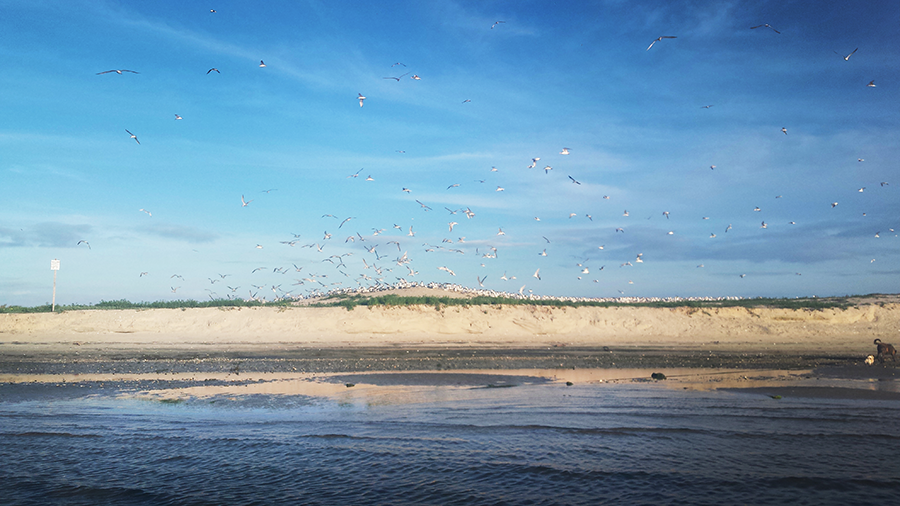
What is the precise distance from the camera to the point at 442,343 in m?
32.7

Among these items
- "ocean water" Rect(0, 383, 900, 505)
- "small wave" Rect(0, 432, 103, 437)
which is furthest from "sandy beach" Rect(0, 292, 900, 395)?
"small wave" Rect(0, 432, 103, 437)

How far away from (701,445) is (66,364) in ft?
82.5

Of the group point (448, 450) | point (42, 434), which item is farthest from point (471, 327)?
point (42, 434)

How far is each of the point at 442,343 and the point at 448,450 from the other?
23029 millimetres

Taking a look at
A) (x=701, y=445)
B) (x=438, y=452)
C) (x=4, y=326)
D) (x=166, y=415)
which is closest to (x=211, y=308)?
(x=4, y=326)

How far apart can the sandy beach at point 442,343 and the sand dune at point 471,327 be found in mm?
113

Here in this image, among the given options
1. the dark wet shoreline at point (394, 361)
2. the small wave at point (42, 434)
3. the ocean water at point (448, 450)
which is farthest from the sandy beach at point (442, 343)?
the small wave at point (42, 434)

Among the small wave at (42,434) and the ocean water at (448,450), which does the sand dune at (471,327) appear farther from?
the small wave at (42,434)

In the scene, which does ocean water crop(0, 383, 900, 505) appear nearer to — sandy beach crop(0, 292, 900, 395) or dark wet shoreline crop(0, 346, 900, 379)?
sandy beach crop(0, 292, 900, 395)

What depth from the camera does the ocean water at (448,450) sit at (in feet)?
25.5

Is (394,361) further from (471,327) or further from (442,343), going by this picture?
(471,327)

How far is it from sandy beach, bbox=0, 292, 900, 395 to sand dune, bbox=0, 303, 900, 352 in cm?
11

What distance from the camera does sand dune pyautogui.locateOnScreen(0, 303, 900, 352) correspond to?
33.3m

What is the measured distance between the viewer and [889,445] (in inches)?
400
